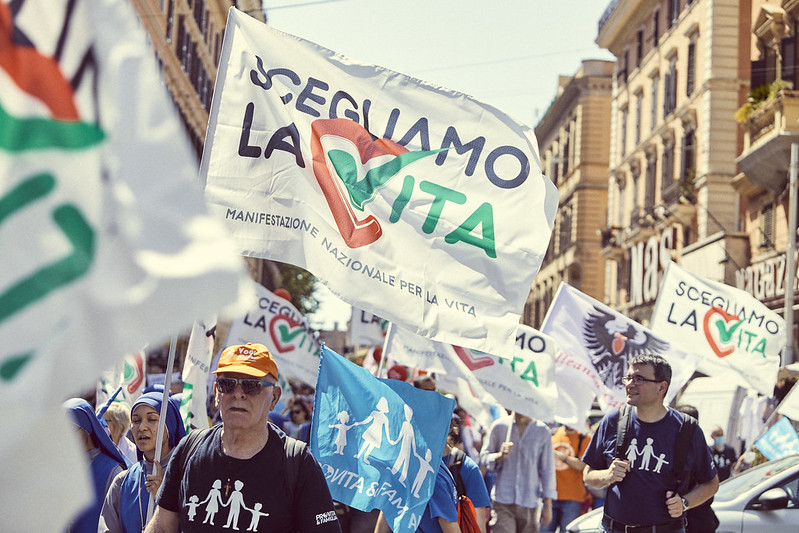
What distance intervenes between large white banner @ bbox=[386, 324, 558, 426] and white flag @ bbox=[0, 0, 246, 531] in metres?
8.46

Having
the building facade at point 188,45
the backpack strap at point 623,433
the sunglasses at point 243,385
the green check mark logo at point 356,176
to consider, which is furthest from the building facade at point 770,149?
the sunglasses at point 243,385

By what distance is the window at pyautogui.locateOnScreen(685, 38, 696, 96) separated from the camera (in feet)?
128

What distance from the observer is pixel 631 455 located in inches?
257

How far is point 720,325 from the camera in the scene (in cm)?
1373

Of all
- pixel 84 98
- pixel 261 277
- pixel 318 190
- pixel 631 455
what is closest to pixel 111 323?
pixel 84 98

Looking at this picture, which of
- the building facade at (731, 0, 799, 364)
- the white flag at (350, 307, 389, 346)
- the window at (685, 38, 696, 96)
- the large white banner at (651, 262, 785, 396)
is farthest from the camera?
the window at (685, 38, 696, 96)

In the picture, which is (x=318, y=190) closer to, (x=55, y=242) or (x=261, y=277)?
(x=55, y=242)

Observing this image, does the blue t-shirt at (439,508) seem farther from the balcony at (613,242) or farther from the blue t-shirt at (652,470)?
the balcony at (613,242)

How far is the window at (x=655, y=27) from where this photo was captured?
4453 cm

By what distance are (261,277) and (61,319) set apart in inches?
2586

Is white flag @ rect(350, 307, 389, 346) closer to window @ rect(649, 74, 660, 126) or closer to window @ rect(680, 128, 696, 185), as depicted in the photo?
window @ rect(680, 128, 696, 185)

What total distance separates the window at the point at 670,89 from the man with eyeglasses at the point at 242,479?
128ft

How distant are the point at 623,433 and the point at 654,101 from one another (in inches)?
1560

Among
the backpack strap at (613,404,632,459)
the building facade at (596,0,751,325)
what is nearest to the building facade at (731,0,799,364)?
the building facade at (596,0,751,325)
